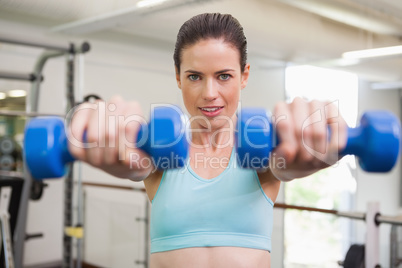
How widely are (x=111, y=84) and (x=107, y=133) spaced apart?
398 cm

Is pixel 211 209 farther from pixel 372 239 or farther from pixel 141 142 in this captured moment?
pixel 372 239

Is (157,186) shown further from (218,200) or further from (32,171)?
(32,171)

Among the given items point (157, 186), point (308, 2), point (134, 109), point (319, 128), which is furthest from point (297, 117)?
point (308, 2)

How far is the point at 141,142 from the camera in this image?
1.08 ft

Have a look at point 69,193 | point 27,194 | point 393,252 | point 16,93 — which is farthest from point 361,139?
point 16,93

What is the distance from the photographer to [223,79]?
471mm

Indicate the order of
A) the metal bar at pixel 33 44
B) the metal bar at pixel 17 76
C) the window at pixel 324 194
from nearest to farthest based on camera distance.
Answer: the metal bar at pixel 33 44, the metal bar at pixel 17 76, the window at pixel 324 194

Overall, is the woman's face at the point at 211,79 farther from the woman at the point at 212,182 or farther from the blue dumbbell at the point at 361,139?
the blue dumbbell at the point at 361,139

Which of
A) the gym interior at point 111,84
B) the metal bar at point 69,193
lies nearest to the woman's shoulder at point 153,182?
the gym interior at point 111,84

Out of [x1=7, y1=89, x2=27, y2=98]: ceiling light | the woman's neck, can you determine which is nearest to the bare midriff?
the woman's neck

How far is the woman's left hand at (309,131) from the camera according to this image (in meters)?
0.32

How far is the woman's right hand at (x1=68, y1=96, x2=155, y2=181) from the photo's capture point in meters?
0.32

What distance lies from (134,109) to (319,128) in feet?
0.49

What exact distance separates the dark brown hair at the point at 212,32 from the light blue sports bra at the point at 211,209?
0.14m
